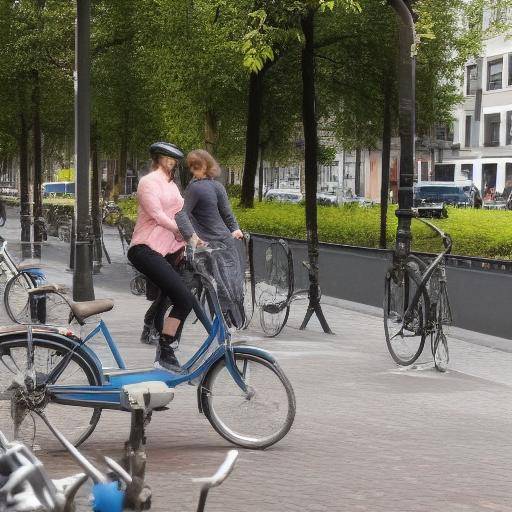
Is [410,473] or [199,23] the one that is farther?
[199,23]

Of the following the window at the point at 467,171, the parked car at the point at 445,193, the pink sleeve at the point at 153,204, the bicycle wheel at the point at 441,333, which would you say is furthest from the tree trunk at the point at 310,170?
the window at the point at 467,171

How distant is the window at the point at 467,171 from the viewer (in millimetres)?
72125

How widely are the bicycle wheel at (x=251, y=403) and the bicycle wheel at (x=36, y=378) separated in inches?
30.3

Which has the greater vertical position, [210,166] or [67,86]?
[67,86]

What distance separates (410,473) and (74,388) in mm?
1949

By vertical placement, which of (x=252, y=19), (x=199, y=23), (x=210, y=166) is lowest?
(x=210, y=166)

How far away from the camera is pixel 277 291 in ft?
43.6

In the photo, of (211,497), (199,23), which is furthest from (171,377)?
(199,23)

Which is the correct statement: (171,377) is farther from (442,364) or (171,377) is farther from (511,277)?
(511,277)

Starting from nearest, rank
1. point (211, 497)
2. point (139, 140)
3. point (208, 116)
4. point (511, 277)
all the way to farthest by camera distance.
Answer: point (211, 497) → point (511, 277) → point (208, 116) → point (139, 140)

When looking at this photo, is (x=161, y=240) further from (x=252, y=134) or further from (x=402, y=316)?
(x=252, y=134)

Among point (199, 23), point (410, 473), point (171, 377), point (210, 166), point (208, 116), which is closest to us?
point (410, 473)

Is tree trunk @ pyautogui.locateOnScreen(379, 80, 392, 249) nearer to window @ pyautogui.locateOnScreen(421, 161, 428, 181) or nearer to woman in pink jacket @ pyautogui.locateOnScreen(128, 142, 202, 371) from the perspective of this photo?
woman in pink jacket @ pyautogui.locateOnScreen(128, 142, 202, 371)

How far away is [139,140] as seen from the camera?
48.3 m
